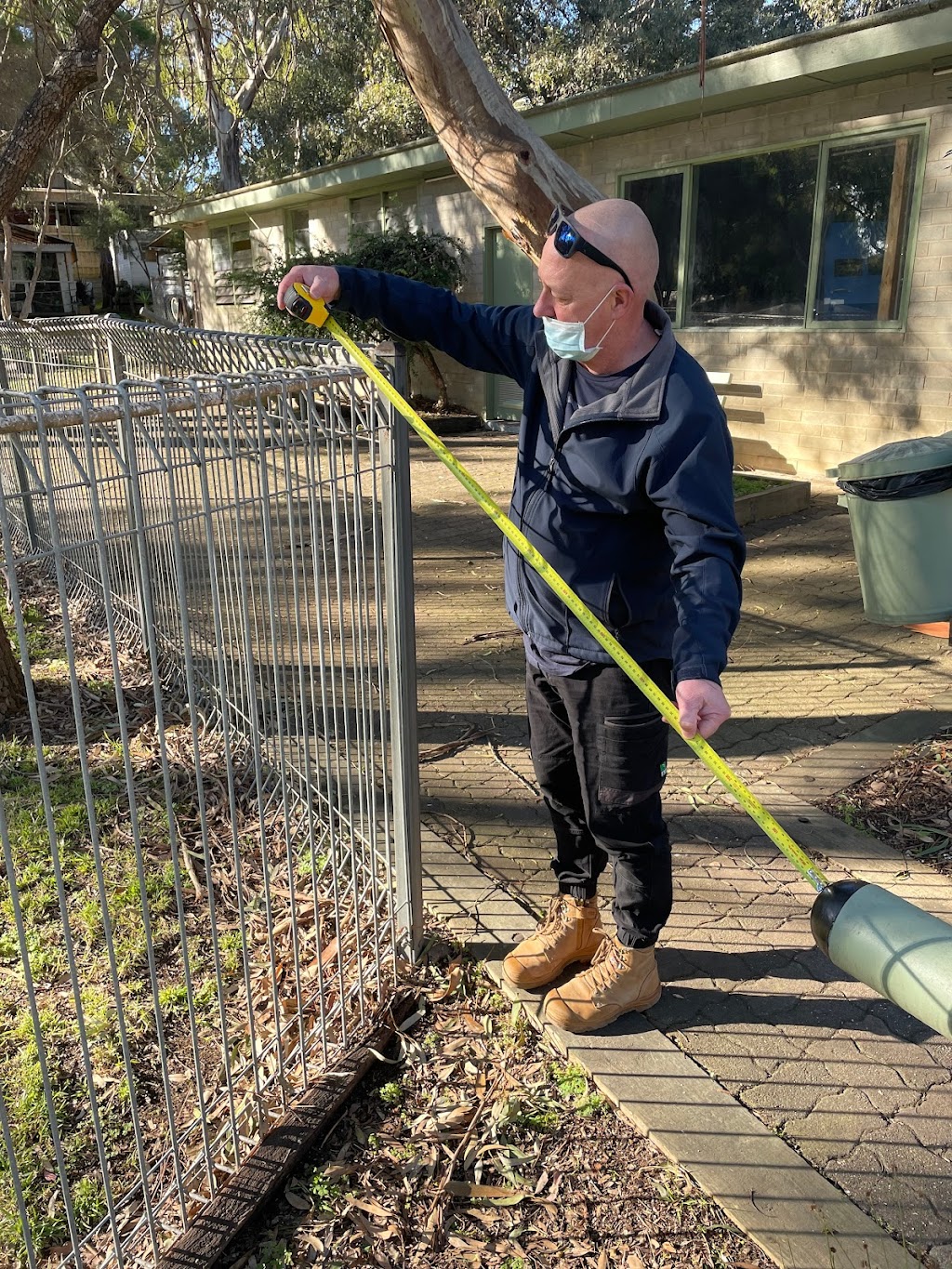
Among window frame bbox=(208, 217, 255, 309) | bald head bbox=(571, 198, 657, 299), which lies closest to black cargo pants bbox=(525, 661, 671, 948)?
bald head bbox=(571, 198, 657, 299)

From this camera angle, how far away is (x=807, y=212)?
9312 mm

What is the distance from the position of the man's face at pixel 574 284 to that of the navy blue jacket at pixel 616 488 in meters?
0.18

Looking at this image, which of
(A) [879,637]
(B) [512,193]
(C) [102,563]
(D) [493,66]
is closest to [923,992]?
(C) [102,563]

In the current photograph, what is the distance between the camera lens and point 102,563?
5.46 ft

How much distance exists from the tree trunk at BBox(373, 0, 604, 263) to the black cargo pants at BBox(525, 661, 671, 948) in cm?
246

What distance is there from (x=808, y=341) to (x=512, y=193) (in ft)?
19.8

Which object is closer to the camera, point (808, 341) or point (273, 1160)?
point (273, 1160)

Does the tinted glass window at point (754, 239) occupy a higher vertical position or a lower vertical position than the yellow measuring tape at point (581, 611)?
higher

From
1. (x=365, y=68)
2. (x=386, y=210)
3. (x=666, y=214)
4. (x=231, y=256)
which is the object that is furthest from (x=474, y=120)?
(x=365, y=68)

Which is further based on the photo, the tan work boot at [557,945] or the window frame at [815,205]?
the window frame at [815,205]

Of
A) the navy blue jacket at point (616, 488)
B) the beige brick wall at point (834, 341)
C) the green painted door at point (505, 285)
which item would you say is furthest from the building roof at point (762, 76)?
the navy blue jacket at point (616, 488)

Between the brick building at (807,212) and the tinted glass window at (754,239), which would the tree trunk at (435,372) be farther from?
the tinted glass window at (754,239)

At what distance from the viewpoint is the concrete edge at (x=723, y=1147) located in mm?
1989

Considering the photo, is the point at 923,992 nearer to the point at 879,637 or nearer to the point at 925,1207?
the point at 925,1207
